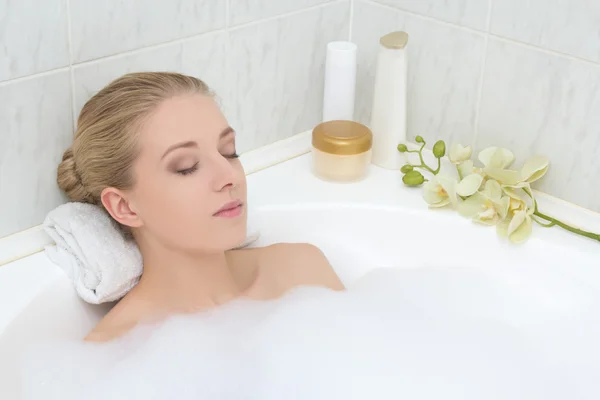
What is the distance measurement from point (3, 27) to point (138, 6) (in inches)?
9.8

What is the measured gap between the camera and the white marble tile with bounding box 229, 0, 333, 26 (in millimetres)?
1692

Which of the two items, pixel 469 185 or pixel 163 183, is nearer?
pixel 163 183

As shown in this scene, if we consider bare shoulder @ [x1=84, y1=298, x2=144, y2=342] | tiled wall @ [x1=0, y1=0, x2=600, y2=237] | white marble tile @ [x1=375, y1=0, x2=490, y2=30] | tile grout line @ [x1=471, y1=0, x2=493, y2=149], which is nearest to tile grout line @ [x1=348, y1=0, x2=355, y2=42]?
tiled wall @ [x1=0, y1=0, x2=600, y2=237]

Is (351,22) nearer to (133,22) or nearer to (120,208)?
(133,22)

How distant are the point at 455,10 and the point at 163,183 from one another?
2.29 feet

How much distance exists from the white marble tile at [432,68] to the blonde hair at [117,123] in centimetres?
55

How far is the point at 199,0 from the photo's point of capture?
162 centimetres

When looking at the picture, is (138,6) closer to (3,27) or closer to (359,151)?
(3,27)

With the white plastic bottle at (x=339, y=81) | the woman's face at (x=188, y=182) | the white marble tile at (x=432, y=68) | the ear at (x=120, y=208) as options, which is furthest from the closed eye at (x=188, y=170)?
the white marble tile at (x=432, y=68)

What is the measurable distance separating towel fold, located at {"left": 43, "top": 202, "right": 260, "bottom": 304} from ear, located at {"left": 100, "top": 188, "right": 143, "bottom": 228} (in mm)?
49

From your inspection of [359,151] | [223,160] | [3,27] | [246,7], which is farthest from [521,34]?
[3,27]

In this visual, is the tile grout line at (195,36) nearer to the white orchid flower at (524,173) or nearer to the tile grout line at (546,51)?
the tile grout line at (546,51)

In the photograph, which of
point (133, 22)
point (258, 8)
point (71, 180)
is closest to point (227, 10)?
point (258, 8)

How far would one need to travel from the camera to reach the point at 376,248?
1765 mm
